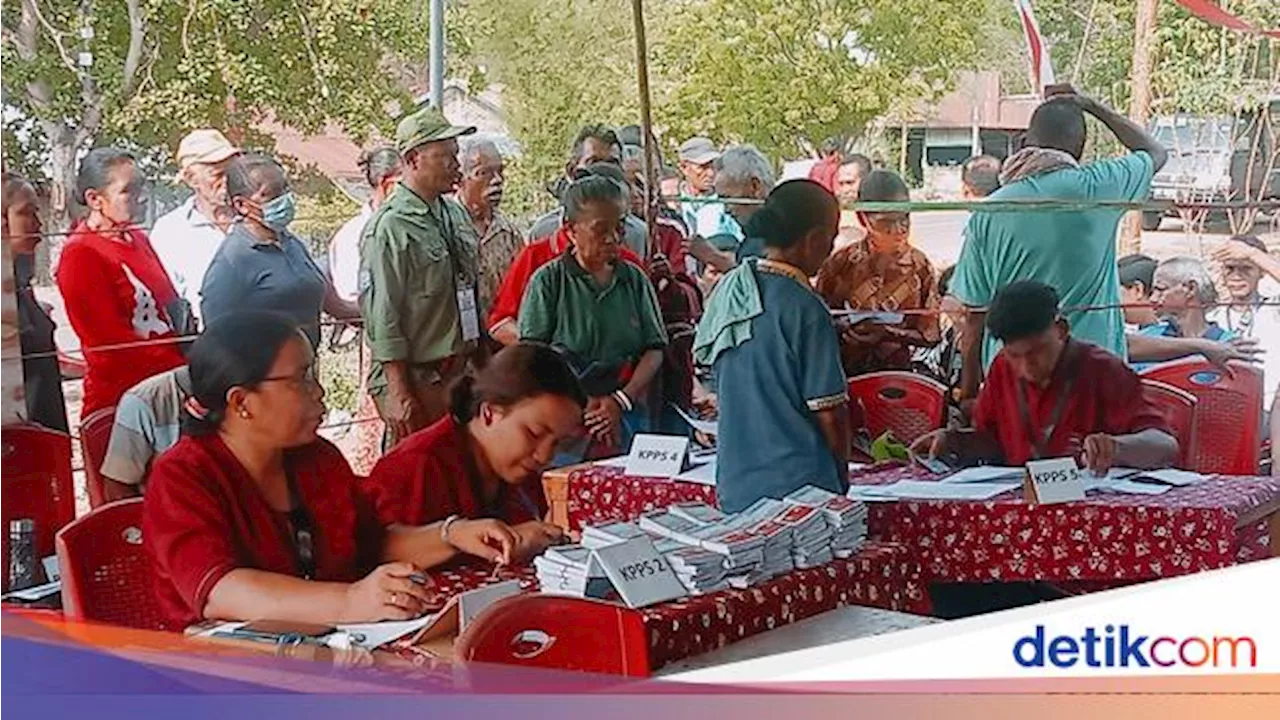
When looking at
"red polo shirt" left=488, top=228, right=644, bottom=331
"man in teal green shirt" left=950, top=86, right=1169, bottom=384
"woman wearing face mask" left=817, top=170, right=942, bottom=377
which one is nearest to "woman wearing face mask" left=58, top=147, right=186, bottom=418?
"red polo shirt" left=488, top=228, right=644, bottom=331

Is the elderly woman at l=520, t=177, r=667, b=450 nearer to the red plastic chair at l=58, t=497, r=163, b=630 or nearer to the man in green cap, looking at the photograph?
the man in green cap

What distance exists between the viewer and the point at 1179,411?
10.0 feet

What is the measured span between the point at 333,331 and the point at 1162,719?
137cm

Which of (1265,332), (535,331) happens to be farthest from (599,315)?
(1265,332)

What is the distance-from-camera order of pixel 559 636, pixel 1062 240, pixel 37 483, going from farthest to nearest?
pixel 1062 240 → pixel 37 483 → pixel 559 636

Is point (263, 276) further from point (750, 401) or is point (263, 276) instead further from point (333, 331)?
point (750, 401)

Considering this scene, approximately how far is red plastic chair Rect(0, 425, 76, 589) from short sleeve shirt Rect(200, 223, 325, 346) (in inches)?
12.1

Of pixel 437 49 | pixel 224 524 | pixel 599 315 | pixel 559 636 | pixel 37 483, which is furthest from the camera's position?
pixel 599 315

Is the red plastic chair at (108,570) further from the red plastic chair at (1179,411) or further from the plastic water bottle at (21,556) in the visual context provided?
the red plastic chair at (1179,411)

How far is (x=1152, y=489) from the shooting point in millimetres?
3088

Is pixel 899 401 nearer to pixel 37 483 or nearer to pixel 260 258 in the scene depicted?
pixel 260 258

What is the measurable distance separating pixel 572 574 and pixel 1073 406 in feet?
3.45

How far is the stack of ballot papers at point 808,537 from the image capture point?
8.55 feet

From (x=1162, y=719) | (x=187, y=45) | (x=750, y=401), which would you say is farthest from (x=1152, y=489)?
(x=187, y=45)
